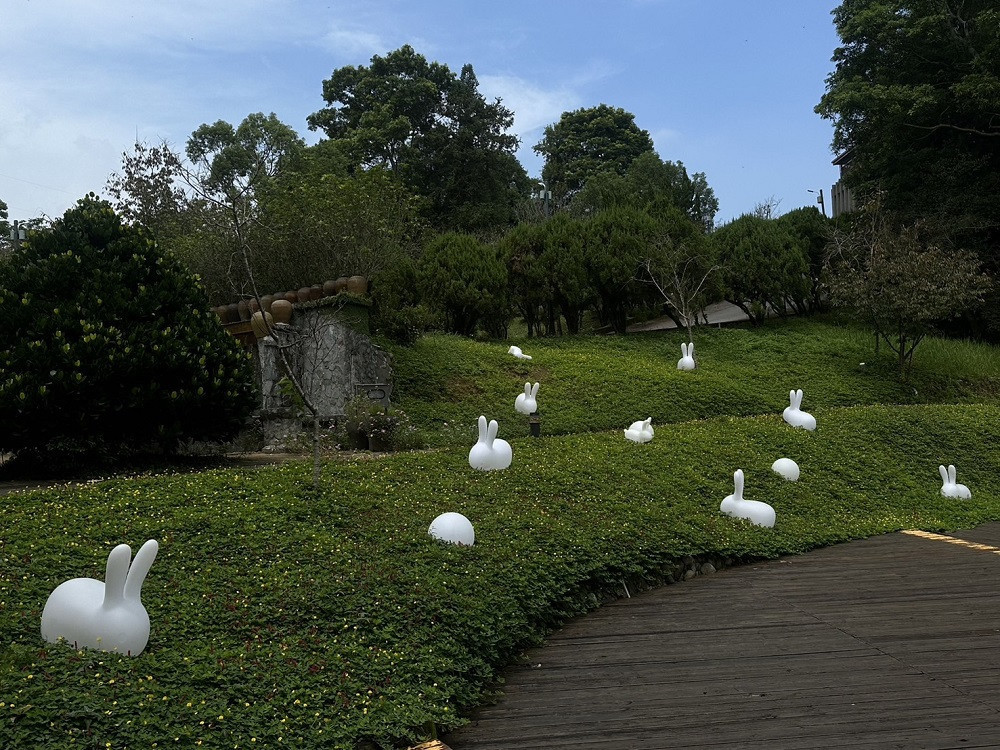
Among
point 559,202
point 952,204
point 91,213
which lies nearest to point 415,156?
point 559,202

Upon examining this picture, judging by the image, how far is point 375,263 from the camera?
15117 mm

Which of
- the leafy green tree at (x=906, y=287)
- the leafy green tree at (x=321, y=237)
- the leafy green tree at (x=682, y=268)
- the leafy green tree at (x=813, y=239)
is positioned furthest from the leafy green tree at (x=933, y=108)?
the leafy green tree at (x=321, y=237)

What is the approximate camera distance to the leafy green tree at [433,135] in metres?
A: 30.0

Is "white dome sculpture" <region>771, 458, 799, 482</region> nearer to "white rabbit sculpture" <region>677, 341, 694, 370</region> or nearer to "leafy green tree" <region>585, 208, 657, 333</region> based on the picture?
"white rabbit sculpture" <region>677, 341, 694, 370</region>

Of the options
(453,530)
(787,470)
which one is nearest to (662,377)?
(787,470)

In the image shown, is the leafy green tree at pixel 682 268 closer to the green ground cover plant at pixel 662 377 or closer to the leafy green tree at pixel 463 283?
the green ground cover plant at pixel 662 377

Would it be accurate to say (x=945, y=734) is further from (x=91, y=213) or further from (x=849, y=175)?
(x=849, y=175)

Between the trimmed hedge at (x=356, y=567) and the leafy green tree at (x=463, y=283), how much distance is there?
859cm

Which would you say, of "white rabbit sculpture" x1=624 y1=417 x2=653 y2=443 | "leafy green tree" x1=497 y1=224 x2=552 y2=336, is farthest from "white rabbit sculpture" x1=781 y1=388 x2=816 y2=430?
"leafy green tree" x1=497 y1=224 x2=552 y2=336

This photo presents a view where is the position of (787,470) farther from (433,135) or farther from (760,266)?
(433,135)

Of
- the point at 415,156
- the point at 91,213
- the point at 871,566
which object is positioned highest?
the point at 415,156

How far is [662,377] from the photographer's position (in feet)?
46.6

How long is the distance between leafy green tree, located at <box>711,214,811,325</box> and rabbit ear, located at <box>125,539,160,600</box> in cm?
1774

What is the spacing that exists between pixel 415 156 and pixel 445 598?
27.3 meters
